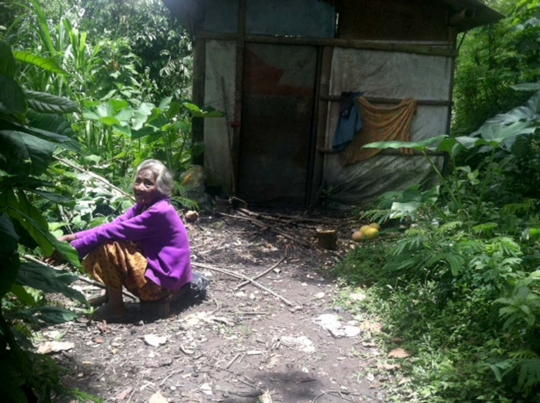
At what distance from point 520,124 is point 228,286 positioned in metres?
2.75

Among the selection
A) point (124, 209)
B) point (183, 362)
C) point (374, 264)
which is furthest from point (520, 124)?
point (124, 209)

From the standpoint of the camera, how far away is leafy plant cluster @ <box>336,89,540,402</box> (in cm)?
297

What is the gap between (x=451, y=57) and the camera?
25.7 feet

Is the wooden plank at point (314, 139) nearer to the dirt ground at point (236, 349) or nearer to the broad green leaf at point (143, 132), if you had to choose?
the broad green leaf at point (143, 132)

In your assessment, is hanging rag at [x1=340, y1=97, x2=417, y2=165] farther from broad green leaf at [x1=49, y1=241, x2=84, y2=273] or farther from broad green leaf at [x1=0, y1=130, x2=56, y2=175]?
broad green leaf at [x1=0, y1=130, x2=56, y2=175]

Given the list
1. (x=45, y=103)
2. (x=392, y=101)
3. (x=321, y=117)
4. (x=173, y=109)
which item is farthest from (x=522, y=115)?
(x=45, y=103)

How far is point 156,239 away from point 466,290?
2149mm

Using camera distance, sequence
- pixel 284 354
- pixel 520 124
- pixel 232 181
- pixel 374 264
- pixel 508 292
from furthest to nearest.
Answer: pixel 232 181 < pixel 374 264 < pixel 520 124 < pixel 284 354 < pixel 508 292

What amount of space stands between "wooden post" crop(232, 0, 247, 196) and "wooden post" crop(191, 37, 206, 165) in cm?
46

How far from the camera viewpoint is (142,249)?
3.93 m

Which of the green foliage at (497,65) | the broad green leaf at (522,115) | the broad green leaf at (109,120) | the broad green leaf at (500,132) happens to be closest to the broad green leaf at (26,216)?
the broad green leaf at (500,132)

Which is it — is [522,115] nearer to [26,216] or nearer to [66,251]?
[66,251]

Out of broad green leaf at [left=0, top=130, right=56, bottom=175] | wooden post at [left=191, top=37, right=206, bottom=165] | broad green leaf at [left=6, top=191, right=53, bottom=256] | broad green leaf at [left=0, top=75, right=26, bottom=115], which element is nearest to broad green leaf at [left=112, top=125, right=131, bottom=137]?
wooden post at [left=191, top=37, right=206, bottom=165]

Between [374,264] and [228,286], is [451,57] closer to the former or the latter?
[374,264]
